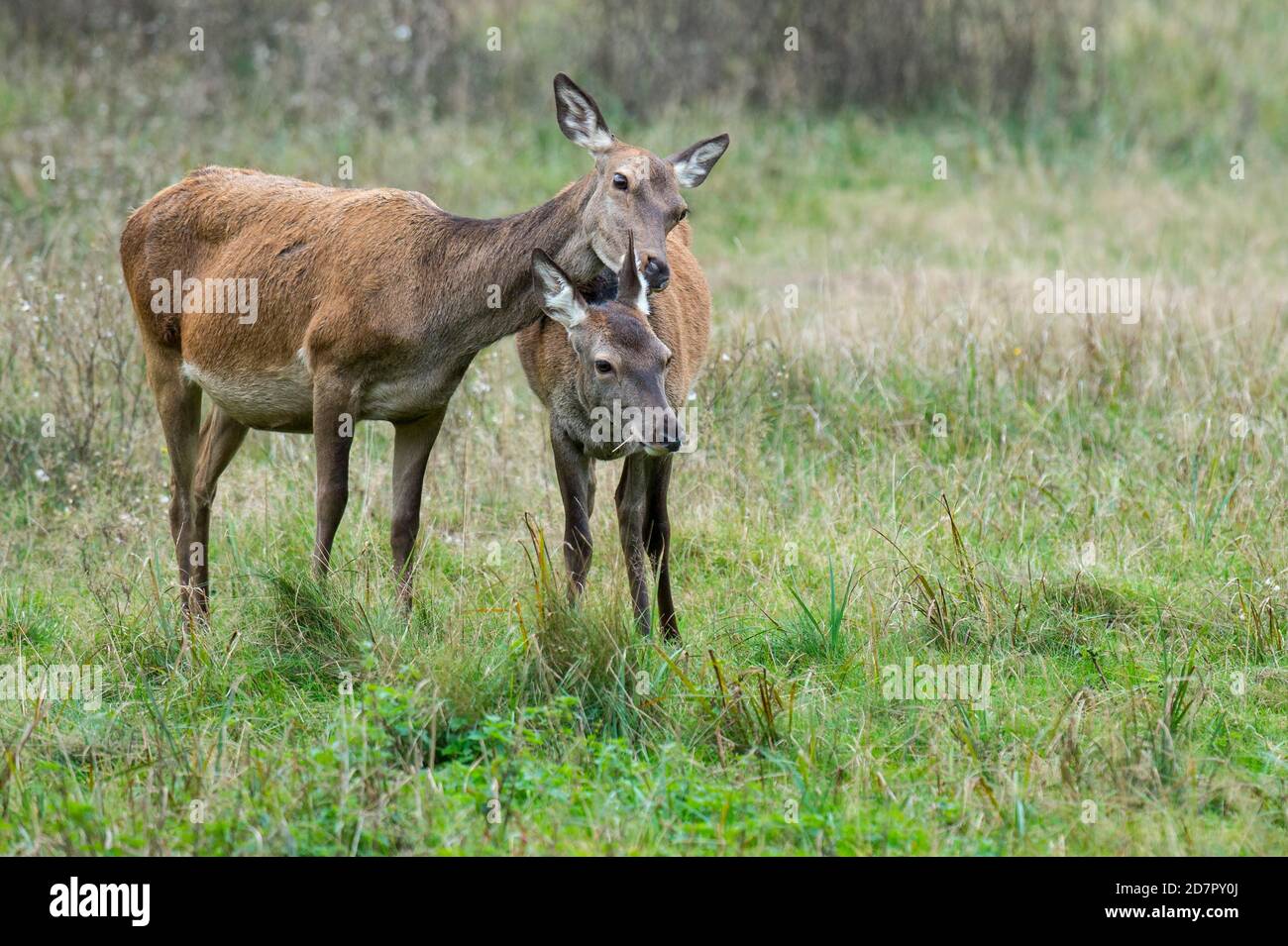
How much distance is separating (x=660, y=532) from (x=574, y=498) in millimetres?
445

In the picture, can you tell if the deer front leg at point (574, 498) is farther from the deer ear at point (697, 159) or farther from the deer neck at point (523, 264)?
the deer ear at point (697, 159)

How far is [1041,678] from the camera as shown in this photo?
225 inches

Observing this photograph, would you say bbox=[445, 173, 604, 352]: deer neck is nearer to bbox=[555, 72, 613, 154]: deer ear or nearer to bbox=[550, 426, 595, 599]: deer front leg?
bbox=[555, 72, 613, 154]: deer ear

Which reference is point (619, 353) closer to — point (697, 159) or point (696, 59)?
point (697, 159)

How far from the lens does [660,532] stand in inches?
257

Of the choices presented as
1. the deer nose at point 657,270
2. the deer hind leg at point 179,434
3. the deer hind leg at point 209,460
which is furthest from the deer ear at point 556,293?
the deer hind leg at point 179,434

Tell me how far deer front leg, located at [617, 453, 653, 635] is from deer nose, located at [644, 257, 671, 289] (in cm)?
75

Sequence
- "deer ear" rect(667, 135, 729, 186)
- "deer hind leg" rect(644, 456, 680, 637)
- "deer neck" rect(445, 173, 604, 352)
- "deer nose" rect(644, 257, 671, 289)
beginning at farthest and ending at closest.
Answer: "deer hind leg" rect(644, 456, 680, 637) → "deer ear" rect(667, 135, 729, 186) → "deer neck" rect(445, 173, 604, 352) → "deer nose" rect(644, 257, 671, 289)

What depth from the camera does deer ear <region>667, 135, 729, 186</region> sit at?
6227 millimetres

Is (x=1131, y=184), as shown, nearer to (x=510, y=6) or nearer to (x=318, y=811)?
(x=510, y=6)

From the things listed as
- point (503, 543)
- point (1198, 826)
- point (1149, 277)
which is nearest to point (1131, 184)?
point (1149, 277)

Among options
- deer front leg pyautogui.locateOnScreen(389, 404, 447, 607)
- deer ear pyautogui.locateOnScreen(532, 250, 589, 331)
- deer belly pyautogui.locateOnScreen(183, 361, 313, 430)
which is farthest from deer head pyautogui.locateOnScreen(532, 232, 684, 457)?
deer belly pyautogui.locateOnScreen(183, 361, 313, 430)

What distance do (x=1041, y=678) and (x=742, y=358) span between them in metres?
2.79
